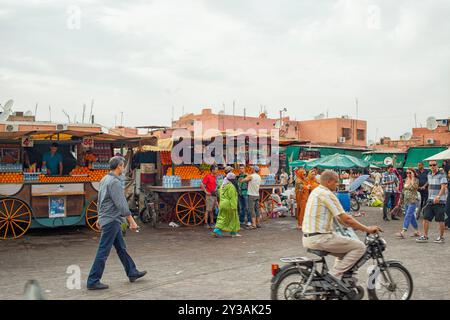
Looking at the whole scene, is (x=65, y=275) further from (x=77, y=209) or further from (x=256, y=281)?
(x=77, y=209)

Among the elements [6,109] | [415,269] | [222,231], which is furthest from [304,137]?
[415,269]

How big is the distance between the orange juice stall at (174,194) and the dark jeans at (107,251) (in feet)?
22.9

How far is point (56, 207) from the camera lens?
12141mm

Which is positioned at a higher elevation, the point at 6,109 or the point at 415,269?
the point at 6,109

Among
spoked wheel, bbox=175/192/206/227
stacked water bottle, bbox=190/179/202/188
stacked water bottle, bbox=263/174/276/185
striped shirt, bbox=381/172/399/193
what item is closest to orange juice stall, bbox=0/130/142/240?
stacked water bottle, bbox=190/179/202/188

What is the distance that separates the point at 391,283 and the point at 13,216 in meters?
9.28

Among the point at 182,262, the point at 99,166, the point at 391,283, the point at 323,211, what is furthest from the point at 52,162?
the point at 391,283

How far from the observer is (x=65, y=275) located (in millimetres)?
7680

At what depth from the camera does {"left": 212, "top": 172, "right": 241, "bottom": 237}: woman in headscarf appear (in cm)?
1234

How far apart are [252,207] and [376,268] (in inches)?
332

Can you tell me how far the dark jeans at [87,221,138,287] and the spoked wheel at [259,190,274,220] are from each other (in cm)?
939

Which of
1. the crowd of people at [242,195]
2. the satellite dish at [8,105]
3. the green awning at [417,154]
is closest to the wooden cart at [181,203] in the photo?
the crowd of people at [242,195]

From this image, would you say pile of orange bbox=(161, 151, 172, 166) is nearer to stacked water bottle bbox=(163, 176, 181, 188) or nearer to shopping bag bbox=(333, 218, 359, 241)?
stacked water bottle bbox=(163, 176, 181, 188)

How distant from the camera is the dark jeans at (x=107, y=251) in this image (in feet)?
21.9
